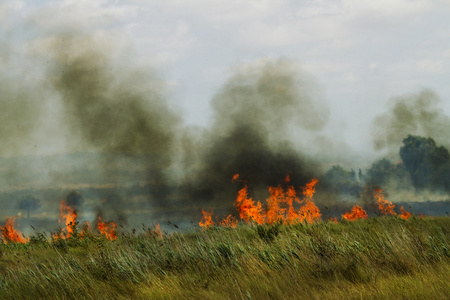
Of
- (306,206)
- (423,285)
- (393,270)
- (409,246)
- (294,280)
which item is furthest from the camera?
(306,206)

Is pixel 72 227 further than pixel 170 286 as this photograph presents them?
Yes

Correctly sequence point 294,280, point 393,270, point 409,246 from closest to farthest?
1. point 294,280
2. point 393,270
3. point 409,246

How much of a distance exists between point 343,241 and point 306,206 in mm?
20622

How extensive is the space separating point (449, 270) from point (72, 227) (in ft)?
48.0

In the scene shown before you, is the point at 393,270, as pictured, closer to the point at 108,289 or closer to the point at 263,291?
the point at 263,291

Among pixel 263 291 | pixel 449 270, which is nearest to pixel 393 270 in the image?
pixel 449 270

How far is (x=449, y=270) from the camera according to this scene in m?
9.63

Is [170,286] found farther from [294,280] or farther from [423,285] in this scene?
[423,285]

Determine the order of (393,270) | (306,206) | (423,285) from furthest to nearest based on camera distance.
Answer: (306,206) < (393,270) < (423,285)

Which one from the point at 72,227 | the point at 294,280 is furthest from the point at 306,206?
the point at 294,280

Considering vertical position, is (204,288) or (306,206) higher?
(204,288)

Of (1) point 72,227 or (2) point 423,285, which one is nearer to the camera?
(2) point 423,285

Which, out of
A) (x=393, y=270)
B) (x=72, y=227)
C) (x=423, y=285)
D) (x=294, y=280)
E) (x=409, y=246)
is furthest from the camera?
(x=72, y=227)

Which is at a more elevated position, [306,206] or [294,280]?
[294,280]
